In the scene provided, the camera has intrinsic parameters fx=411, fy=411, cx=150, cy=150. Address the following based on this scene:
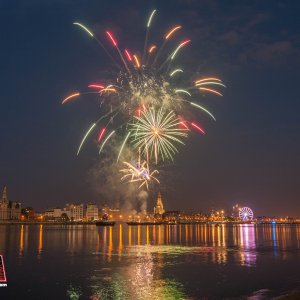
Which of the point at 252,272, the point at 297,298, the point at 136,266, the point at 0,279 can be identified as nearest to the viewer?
the point at 297,298

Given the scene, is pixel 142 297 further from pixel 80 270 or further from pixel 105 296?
pixel 80 270

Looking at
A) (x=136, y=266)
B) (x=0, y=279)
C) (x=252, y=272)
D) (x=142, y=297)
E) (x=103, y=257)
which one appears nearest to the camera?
(x=142, y=297)

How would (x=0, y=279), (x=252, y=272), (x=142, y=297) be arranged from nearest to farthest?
(x=142, y=297) → (x=0, y=279) → (x=252, y=272)

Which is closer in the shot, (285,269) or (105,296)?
(105,296)

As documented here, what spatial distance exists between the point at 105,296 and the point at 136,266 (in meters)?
10.1

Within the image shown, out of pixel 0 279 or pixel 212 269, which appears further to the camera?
pixel 212 269

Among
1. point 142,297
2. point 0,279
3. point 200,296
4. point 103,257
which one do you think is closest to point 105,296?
point 142,297

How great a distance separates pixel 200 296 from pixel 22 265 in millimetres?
16258

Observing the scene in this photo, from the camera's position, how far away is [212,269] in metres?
28.5

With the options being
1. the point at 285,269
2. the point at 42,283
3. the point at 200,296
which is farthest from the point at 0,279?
the point at 285,269

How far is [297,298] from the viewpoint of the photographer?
16.0 m

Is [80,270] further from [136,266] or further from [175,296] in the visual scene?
[175,296]

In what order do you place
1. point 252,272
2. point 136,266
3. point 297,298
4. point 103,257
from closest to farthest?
point 297,298, point 252,272, point 136,266, point 103,257

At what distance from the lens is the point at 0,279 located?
2272 centimetres
